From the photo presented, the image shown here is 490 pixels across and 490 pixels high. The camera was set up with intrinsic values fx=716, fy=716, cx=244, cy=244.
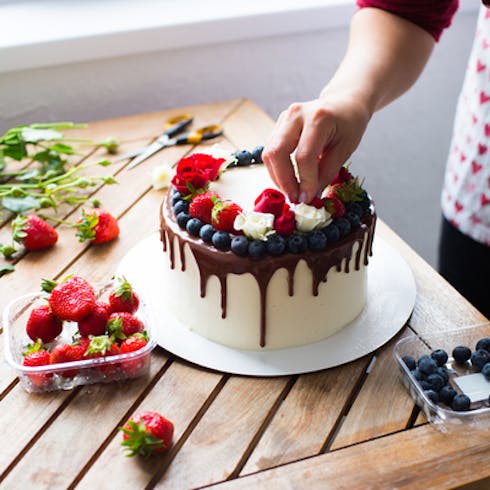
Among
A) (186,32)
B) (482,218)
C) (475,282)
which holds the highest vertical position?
(186,32)

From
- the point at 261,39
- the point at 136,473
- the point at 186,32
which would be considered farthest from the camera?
the point at 261,39

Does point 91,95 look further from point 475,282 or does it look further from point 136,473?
point 136,473

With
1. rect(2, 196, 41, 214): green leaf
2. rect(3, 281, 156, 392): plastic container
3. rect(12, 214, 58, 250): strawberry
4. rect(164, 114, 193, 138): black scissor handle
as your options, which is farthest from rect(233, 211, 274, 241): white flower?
rect(164, 114, 193, 138): black scissor handle

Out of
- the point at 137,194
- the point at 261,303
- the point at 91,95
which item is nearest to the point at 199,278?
the point at 261,303

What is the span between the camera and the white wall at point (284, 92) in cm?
196

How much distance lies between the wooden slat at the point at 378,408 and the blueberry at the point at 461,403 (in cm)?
6

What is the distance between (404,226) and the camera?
101 inches

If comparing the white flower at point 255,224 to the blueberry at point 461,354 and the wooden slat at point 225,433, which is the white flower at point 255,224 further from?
the blueberry at point 461,354

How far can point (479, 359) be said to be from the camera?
1.03m

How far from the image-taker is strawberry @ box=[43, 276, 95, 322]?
107 cm

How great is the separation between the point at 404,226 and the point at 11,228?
1.54 m

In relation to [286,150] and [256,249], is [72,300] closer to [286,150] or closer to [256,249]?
[256,249]

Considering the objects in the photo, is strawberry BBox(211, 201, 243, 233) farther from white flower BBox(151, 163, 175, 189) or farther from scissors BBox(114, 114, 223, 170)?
scissors BBox(114, 114, 223, 170)

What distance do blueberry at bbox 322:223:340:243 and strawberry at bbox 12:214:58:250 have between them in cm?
57
